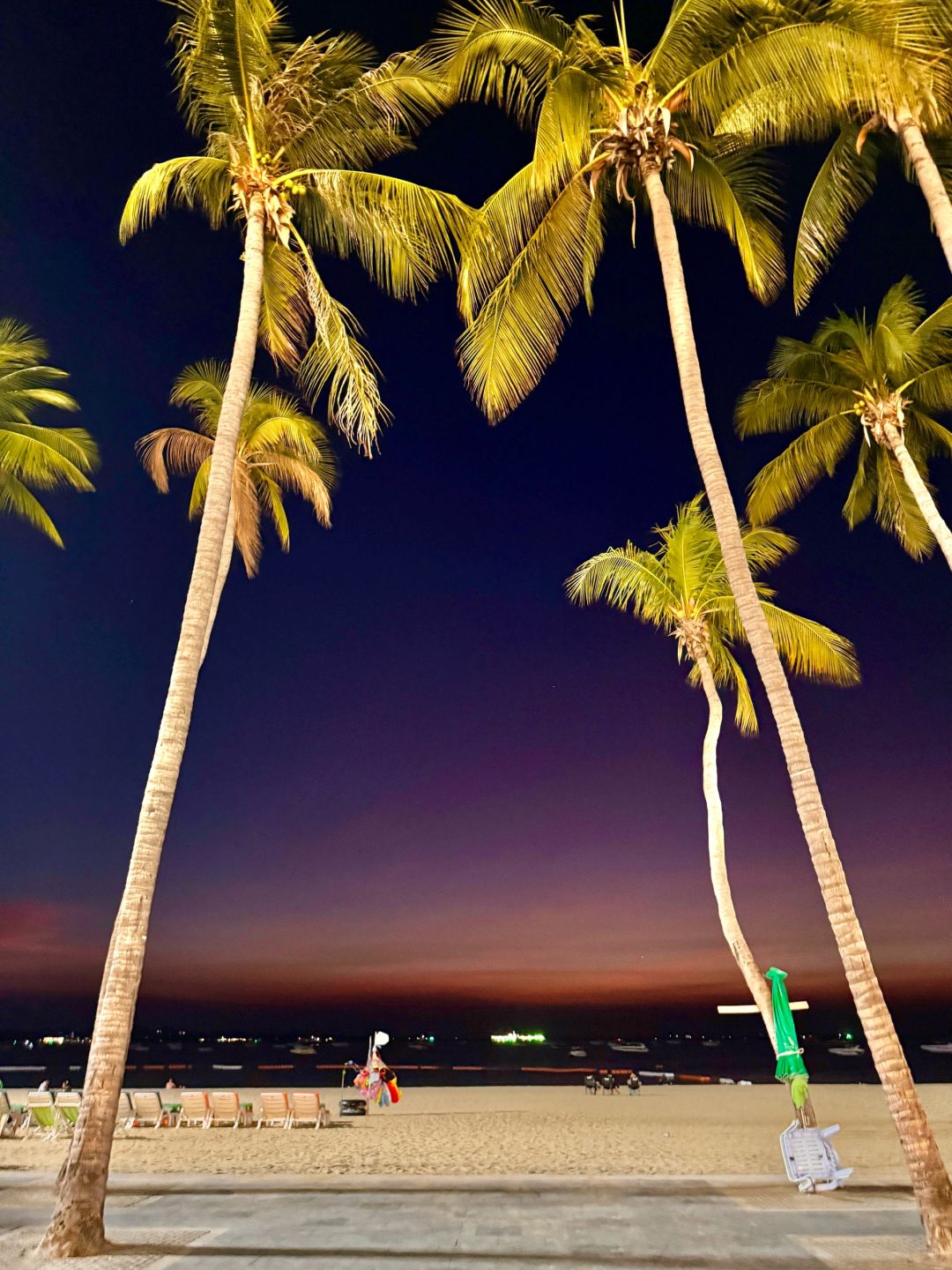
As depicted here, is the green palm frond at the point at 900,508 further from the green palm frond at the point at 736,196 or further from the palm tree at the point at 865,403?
the green palm frond at the point at 736,196

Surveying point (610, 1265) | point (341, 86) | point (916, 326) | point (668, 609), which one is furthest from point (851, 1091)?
point (341, 86)

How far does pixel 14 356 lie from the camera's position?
53.0 feet

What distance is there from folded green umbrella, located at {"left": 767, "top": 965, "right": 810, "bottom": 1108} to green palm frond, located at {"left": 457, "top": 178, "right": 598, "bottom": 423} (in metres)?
7.83

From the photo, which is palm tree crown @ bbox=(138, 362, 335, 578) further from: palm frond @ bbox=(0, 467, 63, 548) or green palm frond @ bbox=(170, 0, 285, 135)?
green palm frond @ bbox=(170, 0, 285, 135)

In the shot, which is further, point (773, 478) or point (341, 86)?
point (773, 478)

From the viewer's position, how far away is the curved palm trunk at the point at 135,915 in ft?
21.2

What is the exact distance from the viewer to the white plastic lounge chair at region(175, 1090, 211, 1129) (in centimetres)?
1614

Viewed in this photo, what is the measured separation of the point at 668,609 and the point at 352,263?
9256 millimetres

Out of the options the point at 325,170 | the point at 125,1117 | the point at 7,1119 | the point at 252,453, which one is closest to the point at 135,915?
the point at 325,170

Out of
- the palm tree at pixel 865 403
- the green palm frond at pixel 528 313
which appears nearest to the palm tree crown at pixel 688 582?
the palm tree at pixel 865 403

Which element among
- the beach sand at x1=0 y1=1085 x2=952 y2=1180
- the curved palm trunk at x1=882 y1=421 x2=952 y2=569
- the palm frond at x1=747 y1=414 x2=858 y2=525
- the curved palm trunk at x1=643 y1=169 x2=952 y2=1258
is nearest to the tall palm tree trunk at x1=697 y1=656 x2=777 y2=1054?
the beach sand at x1=0 y1=1085 x2=952 y2=1180

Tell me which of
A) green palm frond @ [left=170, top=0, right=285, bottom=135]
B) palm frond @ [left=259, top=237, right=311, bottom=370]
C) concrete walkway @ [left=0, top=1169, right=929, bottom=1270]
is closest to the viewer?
concrete walkway @ [left=0, top=1169, right=929, bottom=1270]

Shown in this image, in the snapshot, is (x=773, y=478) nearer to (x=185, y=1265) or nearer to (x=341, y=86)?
(x=341, y=86)

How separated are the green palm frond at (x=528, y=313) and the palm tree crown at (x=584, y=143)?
0.06ft
